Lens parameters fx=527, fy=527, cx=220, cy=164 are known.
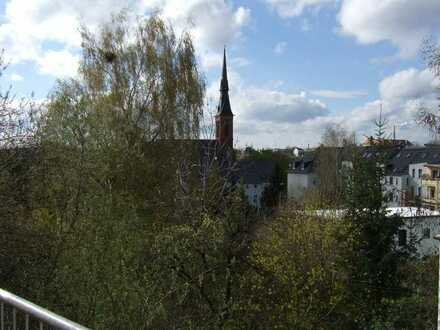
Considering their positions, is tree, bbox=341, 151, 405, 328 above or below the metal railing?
below

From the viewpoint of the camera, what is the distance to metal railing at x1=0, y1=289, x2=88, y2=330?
2495mm

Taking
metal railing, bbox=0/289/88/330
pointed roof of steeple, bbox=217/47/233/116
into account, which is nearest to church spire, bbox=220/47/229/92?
pointed roof of steeple, bbox=217/47/233/116

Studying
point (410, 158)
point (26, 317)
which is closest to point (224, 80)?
point (410, 158)

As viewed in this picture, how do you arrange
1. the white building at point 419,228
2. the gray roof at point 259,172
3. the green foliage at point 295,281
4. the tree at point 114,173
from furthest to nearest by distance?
the gray roof at point 259,172
the white building at point 419,228
the green foliage at point 295,281
the tree at point 114,173

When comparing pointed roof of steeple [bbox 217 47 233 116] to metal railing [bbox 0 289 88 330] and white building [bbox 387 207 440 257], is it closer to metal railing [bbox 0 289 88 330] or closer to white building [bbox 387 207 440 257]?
white building [bbox 387 207 440 257]

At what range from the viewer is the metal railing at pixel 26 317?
8.19 ft

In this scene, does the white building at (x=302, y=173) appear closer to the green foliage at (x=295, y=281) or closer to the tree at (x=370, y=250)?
the green foliage at (x=295, y=281)

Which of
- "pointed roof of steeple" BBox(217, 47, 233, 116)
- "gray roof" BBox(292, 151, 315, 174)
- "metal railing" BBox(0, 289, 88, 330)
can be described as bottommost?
"metal railing" BBox(0, 289, 88, 330)

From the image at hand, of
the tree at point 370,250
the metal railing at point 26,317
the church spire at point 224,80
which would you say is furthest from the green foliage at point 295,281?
the church spire at point 224,80

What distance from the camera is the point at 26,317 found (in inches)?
120

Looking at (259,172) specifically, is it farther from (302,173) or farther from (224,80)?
(224,80)

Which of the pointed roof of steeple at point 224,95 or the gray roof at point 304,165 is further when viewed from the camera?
the gray roof at point 304,165

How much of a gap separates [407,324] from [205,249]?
572 centimetres

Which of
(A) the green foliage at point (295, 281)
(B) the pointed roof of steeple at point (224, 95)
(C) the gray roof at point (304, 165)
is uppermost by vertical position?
(B) the pointed roof of steeple at point (224, 95)
